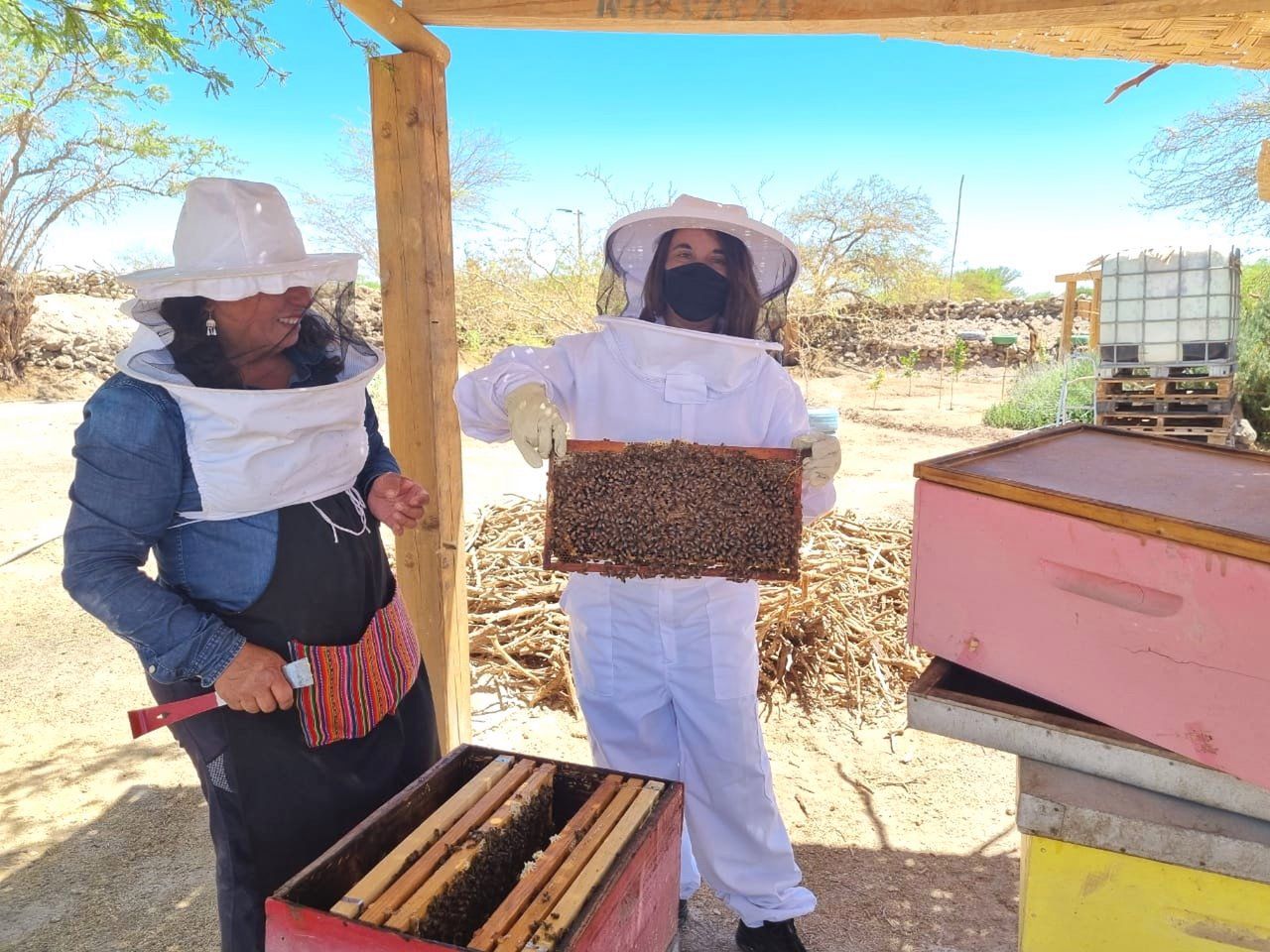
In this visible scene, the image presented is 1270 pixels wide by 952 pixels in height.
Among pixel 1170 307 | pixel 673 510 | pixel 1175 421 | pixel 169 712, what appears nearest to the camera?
pixel 169 712

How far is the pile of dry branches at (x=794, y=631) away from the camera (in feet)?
14.4

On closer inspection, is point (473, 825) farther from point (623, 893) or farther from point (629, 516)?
point (629, 516)

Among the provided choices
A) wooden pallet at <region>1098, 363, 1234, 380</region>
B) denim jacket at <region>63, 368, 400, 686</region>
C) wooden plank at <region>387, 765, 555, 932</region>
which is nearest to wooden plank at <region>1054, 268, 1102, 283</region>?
wooden pallet at <region>1098, 363, 1234, 380</region>

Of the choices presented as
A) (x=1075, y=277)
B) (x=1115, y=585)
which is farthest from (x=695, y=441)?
(x=1075, y=277)

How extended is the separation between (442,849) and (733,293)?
1715 millimetres

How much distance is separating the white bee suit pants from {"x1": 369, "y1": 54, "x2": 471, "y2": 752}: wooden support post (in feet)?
2.11

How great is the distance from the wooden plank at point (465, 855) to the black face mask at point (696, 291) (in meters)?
1.36

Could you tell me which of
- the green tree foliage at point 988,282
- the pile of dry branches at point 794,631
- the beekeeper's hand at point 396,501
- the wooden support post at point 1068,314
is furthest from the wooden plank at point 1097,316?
the green tree foliage at point 988,282

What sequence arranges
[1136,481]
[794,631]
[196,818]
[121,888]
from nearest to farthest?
[1136,481]
[121,888]
[196,818]
[794,631]

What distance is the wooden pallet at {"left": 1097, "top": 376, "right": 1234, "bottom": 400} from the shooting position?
29.7 feet

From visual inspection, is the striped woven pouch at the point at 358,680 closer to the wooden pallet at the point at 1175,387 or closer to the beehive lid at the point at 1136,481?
the beehive lid at the point at 1136,481

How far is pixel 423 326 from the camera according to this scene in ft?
9.08

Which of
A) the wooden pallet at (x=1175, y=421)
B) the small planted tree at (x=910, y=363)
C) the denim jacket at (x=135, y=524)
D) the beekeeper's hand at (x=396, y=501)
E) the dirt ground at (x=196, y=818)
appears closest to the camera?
the denim jacket at (x=135, y=524)

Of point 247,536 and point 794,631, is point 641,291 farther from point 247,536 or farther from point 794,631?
point 794,631
